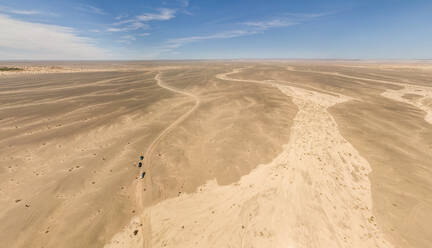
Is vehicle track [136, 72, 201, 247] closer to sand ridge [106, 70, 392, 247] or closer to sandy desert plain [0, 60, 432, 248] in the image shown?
sandy desert plain [0, 60, 432, 248]

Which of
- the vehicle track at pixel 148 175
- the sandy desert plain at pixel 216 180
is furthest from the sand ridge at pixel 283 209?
the vehicle track at pixel 148 175

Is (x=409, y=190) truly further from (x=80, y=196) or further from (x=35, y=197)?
(x=35, y=197)

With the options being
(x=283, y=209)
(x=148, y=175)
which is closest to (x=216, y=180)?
(x=283, y=209)

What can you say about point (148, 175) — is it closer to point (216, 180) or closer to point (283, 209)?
point (216, 180)

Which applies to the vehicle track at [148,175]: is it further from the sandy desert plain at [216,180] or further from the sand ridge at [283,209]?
the sand ridge at [283,209]

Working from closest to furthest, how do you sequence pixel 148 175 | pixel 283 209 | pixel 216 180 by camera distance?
pixel 283 209 < pixel 216 180 < pixel 148 175

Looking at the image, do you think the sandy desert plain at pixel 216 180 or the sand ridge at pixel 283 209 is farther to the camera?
the sandy desert plain at pixel 216 180
